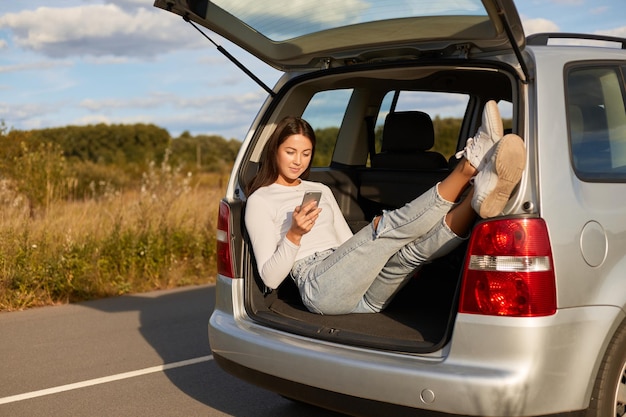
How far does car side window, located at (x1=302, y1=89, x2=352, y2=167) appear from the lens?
525 centimetres

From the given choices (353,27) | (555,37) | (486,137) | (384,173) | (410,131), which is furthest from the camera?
(384,173)

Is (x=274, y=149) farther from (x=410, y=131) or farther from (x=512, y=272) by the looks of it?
(x=512, y=272)

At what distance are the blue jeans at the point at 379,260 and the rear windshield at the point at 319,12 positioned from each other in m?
0.82

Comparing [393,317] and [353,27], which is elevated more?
[353,27]

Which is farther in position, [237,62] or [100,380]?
[100,380]

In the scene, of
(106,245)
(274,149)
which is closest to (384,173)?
(274,149)

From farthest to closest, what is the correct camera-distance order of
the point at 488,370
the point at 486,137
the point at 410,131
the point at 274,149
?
the point at 410,131 → the point at 274,149 → the point at 486,137 → the point at 488,370

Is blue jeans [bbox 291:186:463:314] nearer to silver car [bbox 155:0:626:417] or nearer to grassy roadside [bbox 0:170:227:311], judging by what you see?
silver car [bbox 155:0:626:417]

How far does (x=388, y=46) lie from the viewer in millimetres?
4207

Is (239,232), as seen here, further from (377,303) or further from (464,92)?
(464,92)

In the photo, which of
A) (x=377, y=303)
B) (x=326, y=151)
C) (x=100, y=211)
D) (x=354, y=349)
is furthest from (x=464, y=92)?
(x=100, y=211)

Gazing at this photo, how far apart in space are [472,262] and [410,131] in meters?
2.39

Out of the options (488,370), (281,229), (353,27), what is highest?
(353,27)

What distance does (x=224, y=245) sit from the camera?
4461mm
